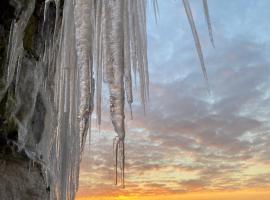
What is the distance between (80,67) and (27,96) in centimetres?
50

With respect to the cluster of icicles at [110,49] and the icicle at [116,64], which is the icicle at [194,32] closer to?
the cluster of icicles at [110,49]

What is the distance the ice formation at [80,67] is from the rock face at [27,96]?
0.04 ft

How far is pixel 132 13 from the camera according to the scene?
3.30 meters

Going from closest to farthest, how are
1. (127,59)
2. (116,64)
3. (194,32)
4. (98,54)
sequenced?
(116,64)
(127,59)
(194,32)
(98,54)

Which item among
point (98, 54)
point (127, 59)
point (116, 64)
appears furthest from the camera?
point (98, 54)

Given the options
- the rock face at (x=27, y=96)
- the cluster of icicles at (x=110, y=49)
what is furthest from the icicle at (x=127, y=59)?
the rock face at (x=27, y=96)

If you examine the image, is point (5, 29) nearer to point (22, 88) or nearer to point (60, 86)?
point (22, 88)

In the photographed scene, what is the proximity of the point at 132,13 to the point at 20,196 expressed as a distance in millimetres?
1515

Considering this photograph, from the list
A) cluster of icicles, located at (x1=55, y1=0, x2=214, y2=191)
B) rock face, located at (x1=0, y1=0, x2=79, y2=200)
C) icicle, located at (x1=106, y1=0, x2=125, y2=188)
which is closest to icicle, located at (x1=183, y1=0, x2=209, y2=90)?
cluster of icicles, located at (x1=55, y1=0, x2=214, y2=191)

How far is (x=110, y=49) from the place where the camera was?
9.71 feet

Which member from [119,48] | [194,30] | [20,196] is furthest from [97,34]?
[20,196]

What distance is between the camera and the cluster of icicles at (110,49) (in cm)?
297

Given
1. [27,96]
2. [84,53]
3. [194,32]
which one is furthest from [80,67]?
[194,32]

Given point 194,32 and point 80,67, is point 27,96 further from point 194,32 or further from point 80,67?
point 194,32
